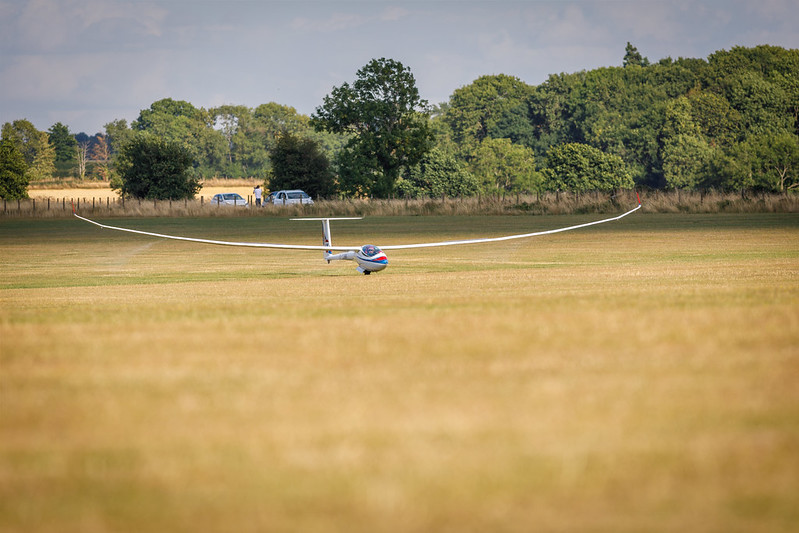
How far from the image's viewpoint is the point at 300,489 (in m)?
4.76

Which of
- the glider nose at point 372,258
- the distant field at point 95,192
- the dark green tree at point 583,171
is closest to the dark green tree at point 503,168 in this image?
the dark green tree at point 583,171

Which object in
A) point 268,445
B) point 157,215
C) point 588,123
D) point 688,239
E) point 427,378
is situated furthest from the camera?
point 588,123

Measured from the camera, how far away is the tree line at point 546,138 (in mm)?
83312

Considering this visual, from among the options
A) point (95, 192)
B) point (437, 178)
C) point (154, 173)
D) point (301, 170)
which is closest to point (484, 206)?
point (301, 170)

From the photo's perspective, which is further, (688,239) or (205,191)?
(205,191)

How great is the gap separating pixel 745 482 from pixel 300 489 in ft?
7.67

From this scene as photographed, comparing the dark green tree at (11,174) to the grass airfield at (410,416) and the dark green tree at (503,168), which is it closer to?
the dark green tree at (503,168)

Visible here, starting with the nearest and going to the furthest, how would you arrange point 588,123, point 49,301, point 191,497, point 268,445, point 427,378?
point 191,497 < point 268,445 < point 427,378 < point 49,301 < point 588,123

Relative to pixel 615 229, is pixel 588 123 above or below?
above

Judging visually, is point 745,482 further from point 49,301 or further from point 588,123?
point 588,123

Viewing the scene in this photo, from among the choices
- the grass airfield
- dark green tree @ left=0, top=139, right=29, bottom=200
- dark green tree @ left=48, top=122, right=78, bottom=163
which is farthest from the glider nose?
dark green tree @ left=48, top=122, right=78, bottom=163

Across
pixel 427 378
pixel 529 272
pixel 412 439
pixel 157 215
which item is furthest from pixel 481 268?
pixel 157 215

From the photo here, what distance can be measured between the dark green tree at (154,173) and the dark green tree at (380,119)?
13163 millimetres

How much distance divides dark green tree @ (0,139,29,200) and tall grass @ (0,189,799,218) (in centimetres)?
1956
